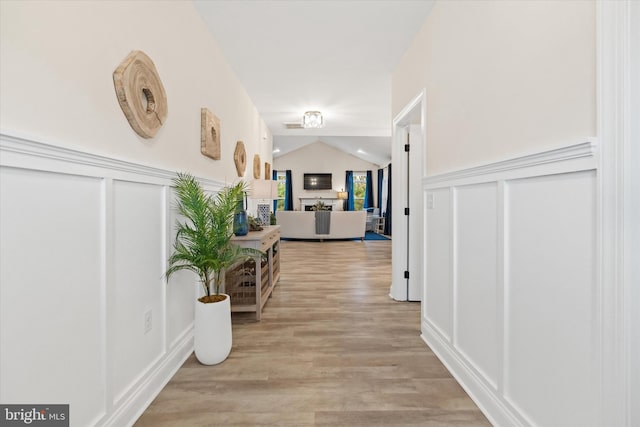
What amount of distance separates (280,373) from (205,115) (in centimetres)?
196

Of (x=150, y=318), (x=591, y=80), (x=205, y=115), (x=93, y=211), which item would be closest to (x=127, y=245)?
(x=93, y=211)

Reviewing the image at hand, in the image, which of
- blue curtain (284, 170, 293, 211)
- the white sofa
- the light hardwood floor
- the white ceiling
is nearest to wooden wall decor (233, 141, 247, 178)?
the white ceiling

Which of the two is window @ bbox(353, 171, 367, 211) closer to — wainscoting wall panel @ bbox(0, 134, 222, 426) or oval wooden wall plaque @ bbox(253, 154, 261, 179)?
oval wooden wall plaque @ bbox(253, 154, 261, 179)

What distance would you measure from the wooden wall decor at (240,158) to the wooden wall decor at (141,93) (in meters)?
1.66

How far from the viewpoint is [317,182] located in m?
11.4

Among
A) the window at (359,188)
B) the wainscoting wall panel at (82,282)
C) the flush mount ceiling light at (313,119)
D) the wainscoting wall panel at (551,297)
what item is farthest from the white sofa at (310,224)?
the wainscoting wall panel at (551,297)

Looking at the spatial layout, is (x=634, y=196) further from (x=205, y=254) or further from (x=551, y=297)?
(x=205, y=254)

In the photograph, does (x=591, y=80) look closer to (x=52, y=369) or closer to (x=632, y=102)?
(x=632, y=102)

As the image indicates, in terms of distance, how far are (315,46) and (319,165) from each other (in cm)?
887

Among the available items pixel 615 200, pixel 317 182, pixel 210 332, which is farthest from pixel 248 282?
pixel 317 182

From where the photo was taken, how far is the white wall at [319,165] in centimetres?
→ 1150

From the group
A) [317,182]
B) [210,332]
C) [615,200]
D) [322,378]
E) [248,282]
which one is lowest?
[322,378]

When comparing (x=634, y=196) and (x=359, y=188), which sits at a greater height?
(x=359, y=188)

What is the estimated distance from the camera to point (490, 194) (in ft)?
4.66
